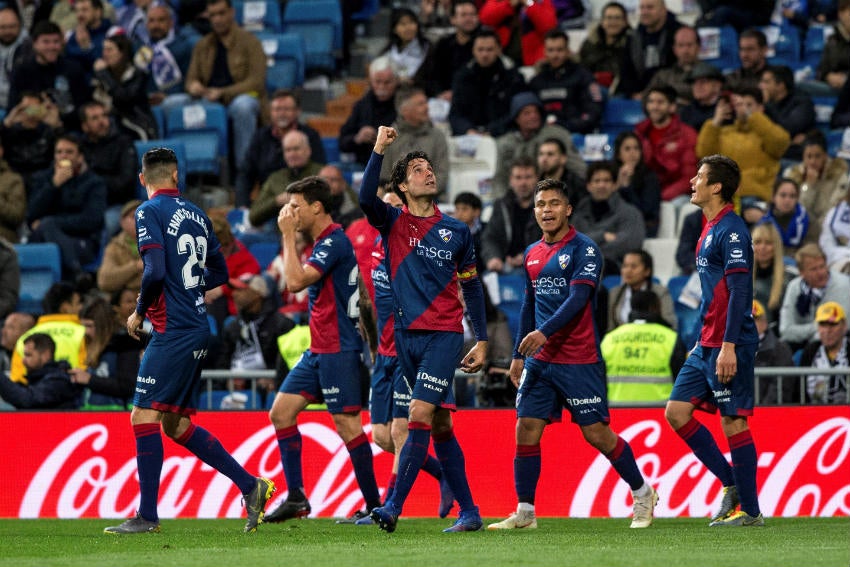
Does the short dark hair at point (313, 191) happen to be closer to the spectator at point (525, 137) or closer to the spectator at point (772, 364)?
the spectator at point (772, 364)

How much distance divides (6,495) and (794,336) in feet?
24.2

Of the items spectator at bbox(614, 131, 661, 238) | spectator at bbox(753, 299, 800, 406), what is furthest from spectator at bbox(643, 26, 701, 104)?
spectator at bbox(753, 299, 800, 406)

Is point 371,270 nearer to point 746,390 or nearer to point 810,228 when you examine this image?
point 746,390

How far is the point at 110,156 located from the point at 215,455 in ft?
29.3

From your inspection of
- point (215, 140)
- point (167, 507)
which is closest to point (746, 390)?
point (167, 507)

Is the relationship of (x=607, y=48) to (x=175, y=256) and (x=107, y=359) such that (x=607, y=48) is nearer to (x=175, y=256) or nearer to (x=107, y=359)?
(x=107, y=359)

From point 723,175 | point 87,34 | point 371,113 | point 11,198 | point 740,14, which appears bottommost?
point 11,198

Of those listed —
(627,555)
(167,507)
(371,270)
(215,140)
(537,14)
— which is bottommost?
(167,507)

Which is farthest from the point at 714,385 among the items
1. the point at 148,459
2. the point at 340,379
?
the point at 148,459

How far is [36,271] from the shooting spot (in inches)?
678

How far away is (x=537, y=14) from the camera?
781 inches

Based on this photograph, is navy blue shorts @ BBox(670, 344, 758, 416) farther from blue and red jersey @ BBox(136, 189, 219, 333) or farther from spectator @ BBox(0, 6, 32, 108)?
spectator @ BBox(0, 6, 32, 108)

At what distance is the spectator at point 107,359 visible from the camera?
44.9 feet

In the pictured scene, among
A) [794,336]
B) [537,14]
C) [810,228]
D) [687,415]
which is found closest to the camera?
[687,415]
